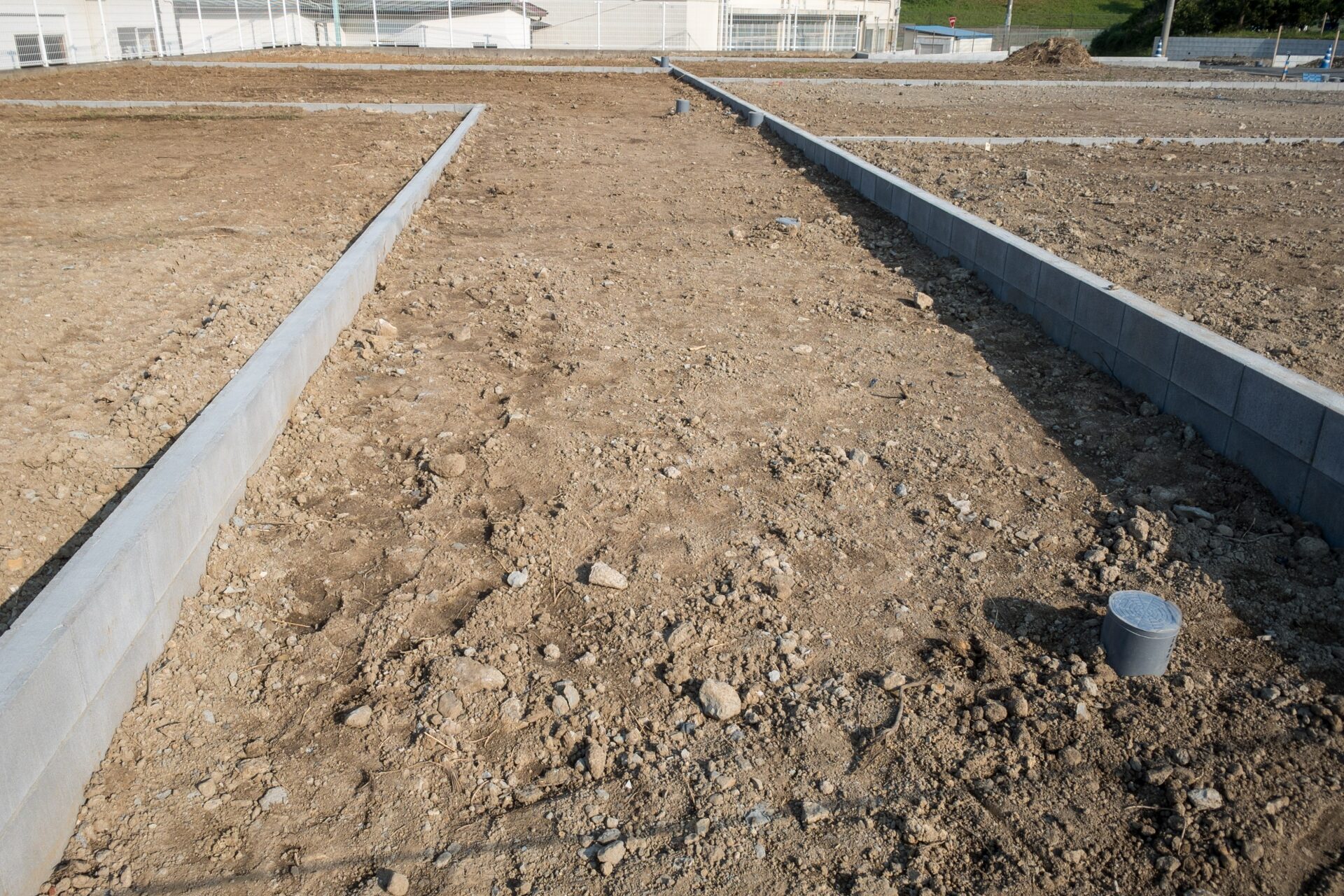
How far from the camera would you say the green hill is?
2623 inches

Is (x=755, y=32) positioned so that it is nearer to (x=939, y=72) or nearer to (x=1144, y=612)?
(x=939, y=72)

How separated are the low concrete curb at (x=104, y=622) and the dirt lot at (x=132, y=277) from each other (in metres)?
0.43

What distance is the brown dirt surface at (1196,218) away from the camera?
5.08 meters

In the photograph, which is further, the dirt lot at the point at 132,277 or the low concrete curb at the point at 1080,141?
the low concrete curb at the point at 1080,141

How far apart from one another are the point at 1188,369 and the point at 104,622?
4166 millimetres

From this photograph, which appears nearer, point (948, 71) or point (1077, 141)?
point (1077, 141)

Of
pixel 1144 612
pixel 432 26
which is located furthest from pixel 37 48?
pixel 1144 612

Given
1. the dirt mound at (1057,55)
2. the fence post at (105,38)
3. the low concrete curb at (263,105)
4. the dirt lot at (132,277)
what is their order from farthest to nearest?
the dirt mound at (1057,55), the fence post at (105,38), the low concrete curb at (263,105), the dirt lot at (132,277)

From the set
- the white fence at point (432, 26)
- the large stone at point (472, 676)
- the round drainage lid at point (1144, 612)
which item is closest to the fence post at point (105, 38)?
the white fence at point (432, 26)

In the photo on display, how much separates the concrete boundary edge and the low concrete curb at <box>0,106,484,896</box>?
347 inches

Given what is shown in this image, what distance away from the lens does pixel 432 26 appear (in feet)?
127

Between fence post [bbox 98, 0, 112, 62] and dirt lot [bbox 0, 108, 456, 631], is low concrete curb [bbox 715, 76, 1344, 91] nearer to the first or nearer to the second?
dirt lot [bbox 0, 108, 456, 631]

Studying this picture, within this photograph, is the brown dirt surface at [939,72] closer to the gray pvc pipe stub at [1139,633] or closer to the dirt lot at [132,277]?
the dirt lot at [132,277]

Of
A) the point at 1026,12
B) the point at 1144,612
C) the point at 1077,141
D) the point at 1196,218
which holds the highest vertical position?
the point at 1026,12
